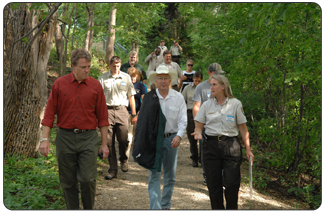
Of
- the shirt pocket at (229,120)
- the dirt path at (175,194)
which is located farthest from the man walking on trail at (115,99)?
the shirt pocket at (229,120)

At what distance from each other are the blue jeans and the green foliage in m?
1.40

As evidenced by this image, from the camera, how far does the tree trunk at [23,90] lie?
6.27 meters

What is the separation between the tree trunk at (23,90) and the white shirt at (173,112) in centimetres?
308

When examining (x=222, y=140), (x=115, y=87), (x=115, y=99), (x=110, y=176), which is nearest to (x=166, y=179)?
(x=222, y=140)

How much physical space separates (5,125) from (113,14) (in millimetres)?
9934

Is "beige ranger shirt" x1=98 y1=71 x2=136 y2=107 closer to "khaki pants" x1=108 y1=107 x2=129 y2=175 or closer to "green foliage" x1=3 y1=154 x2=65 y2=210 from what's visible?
"khaki pants" x1=108 y1=107 x2=129 y2=175

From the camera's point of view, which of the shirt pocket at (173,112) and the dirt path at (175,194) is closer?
the shirt pocket at (173,112)

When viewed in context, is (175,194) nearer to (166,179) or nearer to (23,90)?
(166,179)

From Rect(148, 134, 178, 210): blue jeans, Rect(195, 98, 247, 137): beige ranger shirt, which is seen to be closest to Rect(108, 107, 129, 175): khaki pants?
Rect(148, 134, 178, 210): blue jeans

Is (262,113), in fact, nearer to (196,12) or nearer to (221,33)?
(221,33)

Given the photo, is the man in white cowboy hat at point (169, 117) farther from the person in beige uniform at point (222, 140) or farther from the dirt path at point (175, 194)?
the dirt path at point (175, 194)

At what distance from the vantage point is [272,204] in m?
6.06

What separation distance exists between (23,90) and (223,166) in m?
4.22

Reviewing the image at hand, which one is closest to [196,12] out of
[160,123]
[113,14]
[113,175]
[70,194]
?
[113,14]
